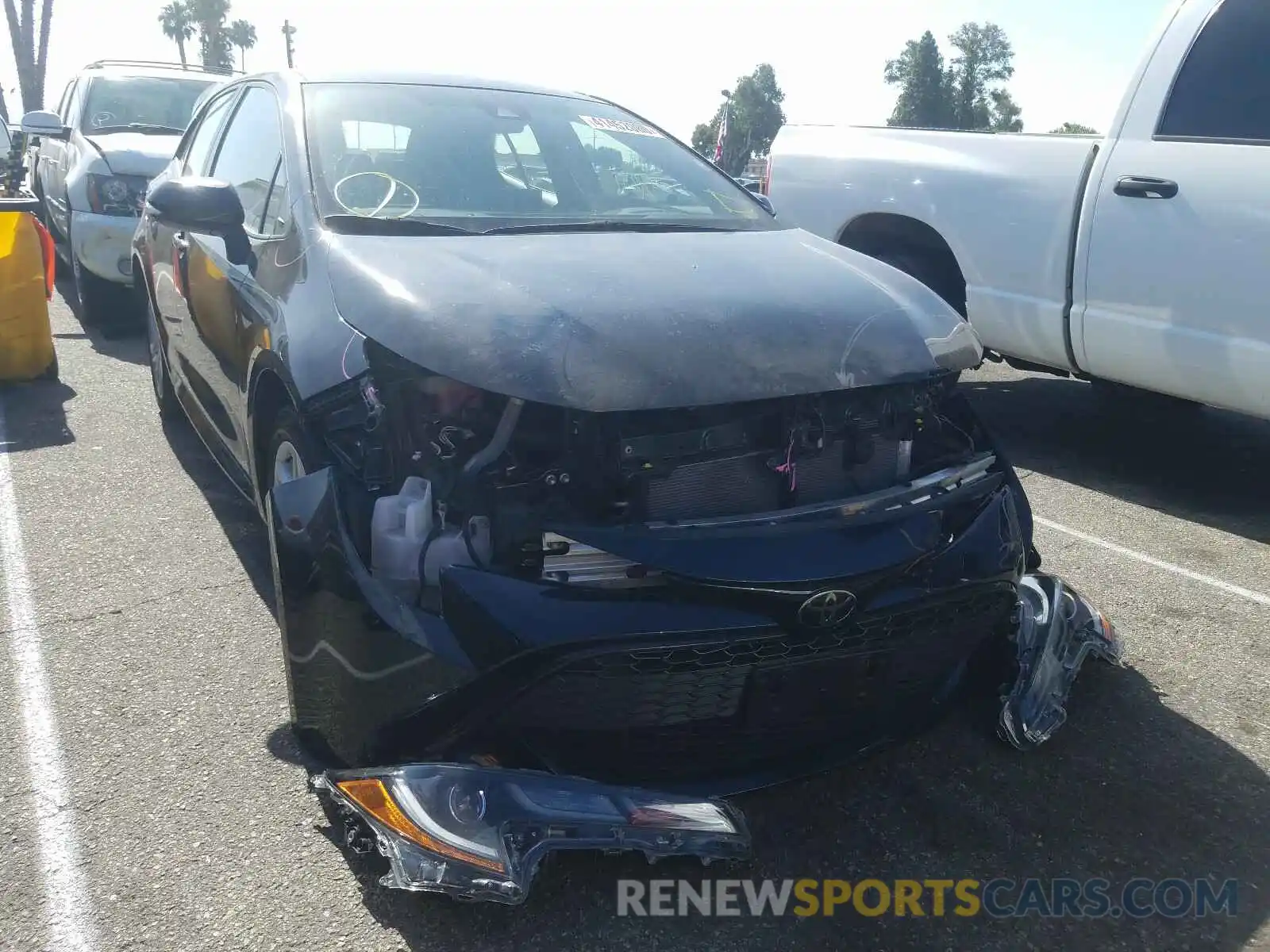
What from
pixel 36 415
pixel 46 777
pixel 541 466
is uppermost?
pixel 541 466

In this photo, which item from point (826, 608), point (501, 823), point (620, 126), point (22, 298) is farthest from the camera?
point (22, 298)

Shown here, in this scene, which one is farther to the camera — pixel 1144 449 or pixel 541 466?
pixel 1144 449

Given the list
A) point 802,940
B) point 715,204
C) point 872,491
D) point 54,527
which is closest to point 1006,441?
point 715,204

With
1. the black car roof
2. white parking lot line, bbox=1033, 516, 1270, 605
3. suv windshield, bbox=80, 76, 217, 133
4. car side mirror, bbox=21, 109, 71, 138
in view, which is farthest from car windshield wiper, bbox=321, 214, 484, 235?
suv windshield, bbox=80, 76, 217, 133

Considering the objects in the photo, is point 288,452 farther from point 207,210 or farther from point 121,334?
point 121,334

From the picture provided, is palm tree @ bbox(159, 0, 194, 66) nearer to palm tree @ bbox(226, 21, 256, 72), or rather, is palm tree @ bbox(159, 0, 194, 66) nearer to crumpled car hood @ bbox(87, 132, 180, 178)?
palm tree @ bbox(226, 21, 256, 72)

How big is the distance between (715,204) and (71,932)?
2674 millimetres

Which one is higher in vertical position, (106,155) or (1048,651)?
(106,155)

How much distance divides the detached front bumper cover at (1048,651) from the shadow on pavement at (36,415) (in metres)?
4.36

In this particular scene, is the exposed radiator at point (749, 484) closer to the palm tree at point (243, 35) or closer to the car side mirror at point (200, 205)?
the car side mirror at point (200, 205)

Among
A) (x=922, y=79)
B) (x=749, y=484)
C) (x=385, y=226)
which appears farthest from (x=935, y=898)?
(x=922, y=79)

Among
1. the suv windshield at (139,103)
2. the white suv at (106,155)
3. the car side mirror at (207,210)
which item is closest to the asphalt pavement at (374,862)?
the car side mirror at (207,210)

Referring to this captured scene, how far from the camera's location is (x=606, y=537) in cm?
204

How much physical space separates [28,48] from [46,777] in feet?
106
